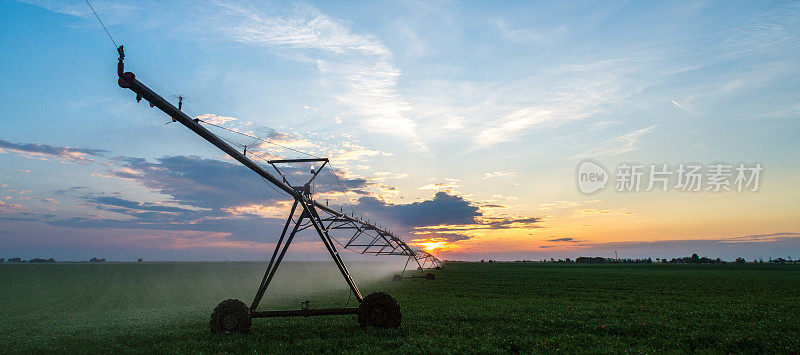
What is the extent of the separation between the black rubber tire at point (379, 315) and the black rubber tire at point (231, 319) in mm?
4757

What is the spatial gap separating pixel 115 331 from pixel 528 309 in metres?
21.5

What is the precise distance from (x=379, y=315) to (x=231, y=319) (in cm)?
614

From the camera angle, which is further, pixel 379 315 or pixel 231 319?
pixel 379 315

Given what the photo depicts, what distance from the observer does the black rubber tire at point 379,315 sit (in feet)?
51.4

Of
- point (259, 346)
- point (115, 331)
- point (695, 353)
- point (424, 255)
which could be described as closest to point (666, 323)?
point (695, 353)

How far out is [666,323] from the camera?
1725 cm

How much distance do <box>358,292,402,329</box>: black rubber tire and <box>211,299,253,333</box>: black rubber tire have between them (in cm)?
476

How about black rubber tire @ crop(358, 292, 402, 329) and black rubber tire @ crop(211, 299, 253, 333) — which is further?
black rubber tire @ crop(358, 292, 402, 329)

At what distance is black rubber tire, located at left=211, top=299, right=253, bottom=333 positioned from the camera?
15.3 metres

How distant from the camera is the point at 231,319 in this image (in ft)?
50.4

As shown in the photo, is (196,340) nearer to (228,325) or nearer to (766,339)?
(228,325)

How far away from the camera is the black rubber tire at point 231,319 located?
15.3m

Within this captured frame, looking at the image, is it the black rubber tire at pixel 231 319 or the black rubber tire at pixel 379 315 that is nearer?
the black rubber tire at pixel 231 319

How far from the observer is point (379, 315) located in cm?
1571
